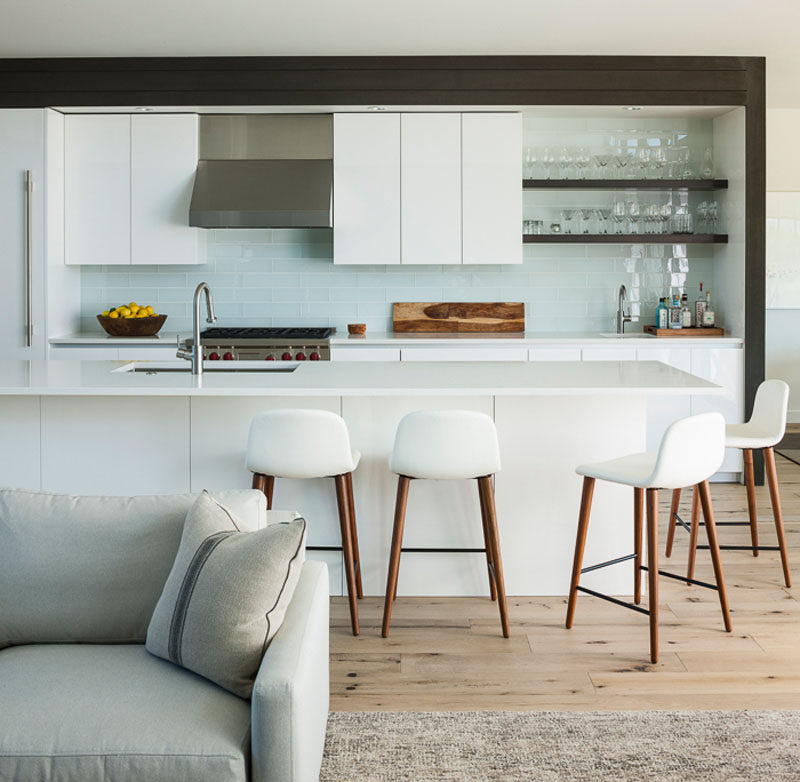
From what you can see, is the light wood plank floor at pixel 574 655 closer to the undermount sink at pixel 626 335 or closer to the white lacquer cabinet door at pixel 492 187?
the undermount sink at pixel 626 335

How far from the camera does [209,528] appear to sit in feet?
7.89

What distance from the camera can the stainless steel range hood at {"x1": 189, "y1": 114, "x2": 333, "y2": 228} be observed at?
20.4 ft

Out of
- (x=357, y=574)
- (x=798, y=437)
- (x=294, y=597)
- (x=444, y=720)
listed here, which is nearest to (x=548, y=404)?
(x=357, y=574)

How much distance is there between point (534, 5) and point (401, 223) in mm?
1760

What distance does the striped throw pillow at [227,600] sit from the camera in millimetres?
2172

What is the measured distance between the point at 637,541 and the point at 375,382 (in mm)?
1187

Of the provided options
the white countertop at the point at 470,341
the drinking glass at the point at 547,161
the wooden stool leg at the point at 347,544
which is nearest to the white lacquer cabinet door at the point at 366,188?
the white countertop at the point at 470,341

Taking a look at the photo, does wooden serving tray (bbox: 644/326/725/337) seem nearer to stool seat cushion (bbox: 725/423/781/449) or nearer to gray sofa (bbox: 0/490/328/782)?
stool seat cushion (bbox: 725/423/781/449)

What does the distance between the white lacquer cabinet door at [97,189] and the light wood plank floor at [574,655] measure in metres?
3.39

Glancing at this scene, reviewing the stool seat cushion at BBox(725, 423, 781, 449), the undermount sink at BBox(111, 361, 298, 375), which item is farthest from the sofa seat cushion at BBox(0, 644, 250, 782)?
the stool seat cushion at BBox(725, 423, 781, 449)

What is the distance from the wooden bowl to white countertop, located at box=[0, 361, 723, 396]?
1853mm

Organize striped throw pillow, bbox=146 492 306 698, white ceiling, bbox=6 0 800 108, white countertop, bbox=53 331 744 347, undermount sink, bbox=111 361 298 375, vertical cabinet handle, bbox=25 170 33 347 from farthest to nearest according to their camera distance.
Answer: white countertop, bbox=53 331 744 347, vertical cabinet handle, bbox=25 170 33 347, white ceiling, bbox=6 0 800 108, undermount sink, bbox=111 361 298 375, striped throw pillow, bbox=146 492 306 698

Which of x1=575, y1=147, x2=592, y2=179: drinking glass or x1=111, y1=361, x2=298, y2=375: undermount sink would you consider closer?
x1=111, y1=361, x2=298, y2=375: undermount sink

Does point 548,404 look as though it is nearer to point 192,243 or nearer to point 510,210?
point 510,210
